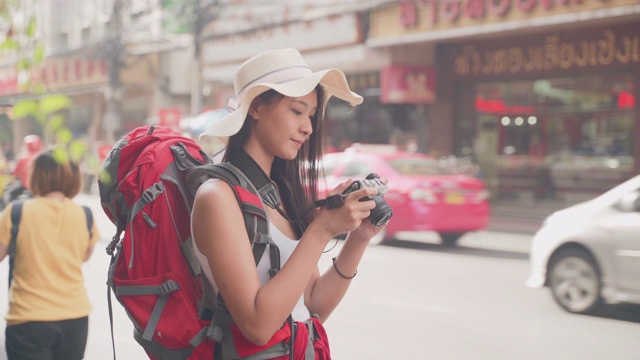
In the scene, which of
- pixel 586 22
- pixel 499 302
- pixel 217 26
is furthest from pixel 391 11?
pixel 499 302

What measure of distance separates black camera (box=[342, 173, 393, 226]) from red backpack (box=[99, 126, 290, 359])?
240 mm

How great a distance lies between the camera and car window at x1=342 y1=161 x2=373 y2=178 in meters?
13.6

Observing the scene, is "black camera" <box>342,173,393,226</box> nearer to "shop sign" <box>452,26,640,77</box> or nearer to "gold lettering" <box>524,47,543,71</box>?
"shop sign" <box>452,26,640,77</box>

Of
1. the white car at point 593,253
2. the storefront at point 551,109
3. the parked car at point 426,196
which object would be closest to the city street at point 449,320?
the white car at point 593,253

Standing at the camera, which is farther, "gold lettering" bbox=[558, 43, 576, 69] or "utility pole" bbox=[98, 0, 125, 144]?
"utility pole" bbox=[98, 0, 125, 144]

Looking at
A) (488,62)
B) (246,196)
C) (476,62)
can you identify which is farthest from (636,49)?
(246,196)

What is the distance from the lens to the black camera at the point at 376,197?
2.05m

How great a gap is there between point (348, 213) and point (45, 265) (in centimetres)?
226

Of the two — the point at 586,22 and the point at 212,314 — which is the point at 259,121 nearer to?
the point at 212,314

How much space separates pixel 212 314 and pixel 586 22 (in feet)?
55.7

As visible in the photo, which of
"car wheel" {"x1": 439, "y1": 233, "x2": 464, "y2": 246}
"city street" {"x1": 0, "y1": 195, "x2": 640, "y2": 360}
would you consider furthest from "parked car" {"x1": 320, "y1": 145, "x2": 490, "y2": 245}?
"city street" {"x1": 0, "y1": 195, "x2": 640, "y2": 360}

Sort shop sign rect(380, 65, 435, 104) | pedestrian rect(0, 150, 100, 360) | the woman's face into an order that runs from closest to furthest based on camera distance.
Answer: the woman's face
pedestrian rect(0, 150, 100, 360)
shop sign rect(380, 65, 435, 104)

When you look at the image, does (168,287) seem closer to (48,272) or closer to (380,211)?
(380,211)

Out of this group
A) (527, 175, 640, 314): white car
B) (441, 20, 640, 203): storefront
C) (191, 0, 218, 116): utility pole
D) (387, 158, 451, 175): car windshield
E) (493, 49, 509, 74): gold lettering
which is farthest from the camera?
(191, 0, 218, 116): utility pole
